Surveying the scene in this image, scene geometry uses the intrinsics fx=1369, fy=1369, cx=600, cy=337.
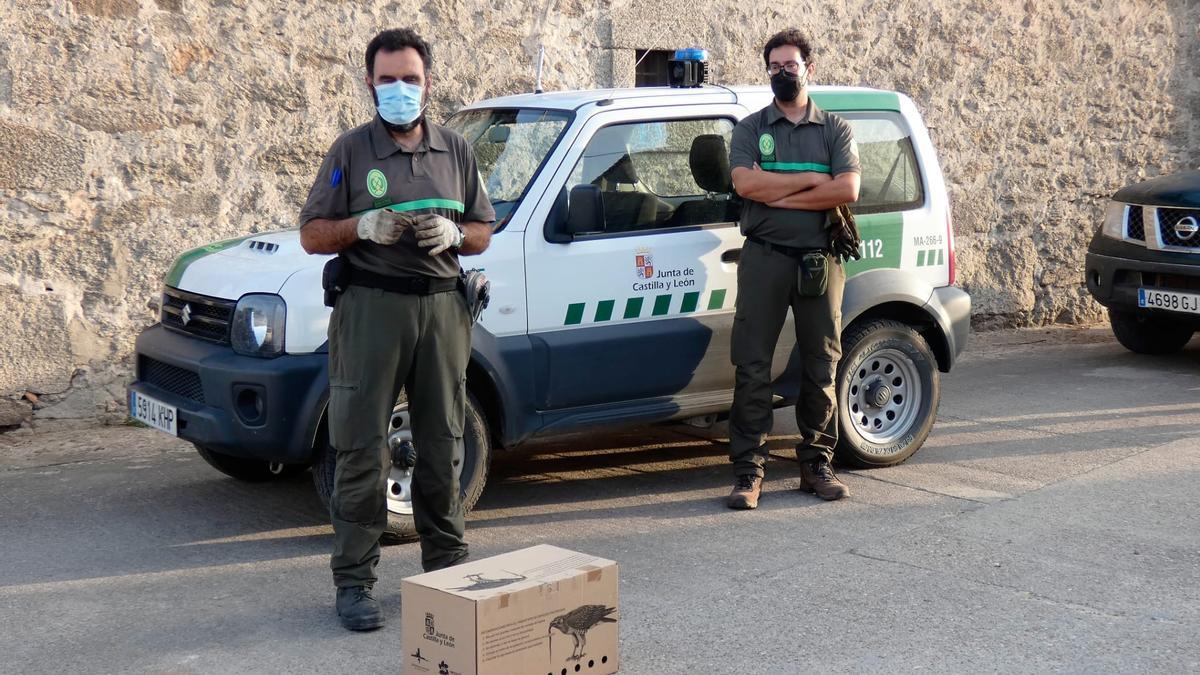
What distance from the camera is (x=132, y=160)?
8.07 metres

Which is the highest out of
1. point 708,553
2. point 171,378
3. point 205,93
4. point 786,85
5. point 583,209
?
point 205,93

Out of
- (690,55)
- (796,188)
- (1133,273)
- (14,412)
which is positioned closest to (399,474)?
(796,188)

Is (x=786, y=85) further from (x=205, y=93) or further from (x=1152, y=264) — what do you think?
(x=1152, y=264)

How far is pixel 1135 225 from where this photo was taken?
991 centimetres

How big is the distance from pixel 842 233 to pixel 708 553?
1591mm

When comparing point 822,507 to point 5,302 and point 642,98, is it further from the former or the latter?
point 5,302

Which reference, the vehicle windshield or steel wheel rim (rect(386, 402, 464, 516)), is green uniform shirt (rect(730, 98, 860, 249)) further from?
steel wheel rim (rect(386, 402, 464, 516))

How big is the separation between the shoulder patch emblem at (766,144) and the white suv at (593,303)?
35cm

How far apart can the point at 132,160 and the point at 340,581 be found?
4.19 meters

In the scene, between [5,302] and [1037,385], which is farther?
[1037,385]

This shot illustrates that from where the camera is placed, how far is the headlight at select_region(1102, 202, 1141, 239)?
32.8 feet

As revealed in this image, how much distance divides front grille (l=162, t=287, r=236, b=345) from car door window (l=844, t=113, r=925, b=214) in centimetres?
304

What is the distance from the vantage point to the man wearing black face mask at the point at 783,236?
6078 mm

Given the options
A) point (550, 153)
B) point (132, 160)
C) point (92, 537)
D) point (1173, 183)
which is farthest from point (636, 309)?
point (1173, 183)
